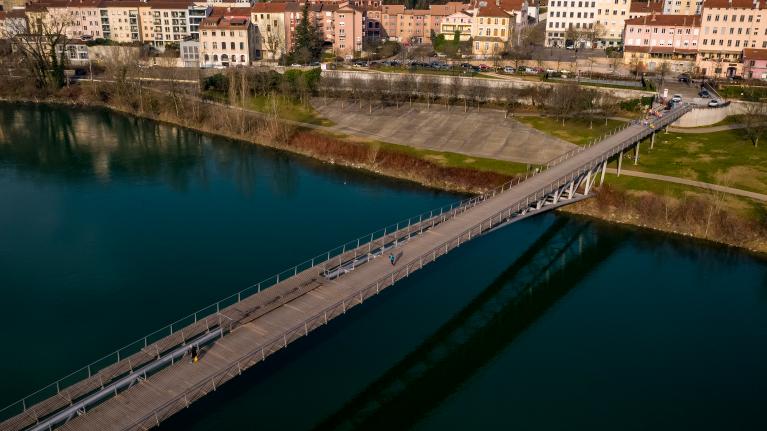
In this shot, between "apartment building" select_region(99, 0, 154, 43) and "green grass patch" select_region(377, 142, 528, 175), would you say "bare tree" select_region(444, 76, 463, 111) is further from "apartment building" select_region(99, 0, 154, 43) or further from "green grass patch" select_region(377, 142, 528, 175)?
"apartment building" select_region(99, 0, 154, 43)

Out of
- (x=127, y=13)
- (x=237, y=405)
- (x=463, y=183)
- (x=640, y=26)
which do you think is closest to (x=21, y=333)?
(x=237, y=405)

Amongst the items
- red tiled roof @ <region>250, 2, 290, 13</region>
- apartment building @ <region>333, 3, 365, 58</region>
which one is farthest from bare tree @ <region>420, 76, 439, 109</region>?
red tiled roof @ <region>250, 2, 290, 13</region>

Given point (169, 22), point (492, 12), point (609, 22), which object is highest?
point (492, 12)

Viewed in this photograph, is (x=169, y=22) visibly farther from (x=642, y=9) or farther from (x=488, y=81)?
(x=642, y=9)

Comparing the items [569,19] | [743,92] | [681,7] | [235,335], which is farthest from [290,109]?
[681,7]

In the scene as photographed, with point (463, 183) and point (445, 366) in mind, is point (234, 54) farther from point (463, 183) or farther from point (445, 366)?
point (445, 366)

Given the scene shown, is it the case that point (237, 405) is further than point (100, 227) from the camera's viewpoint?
No
